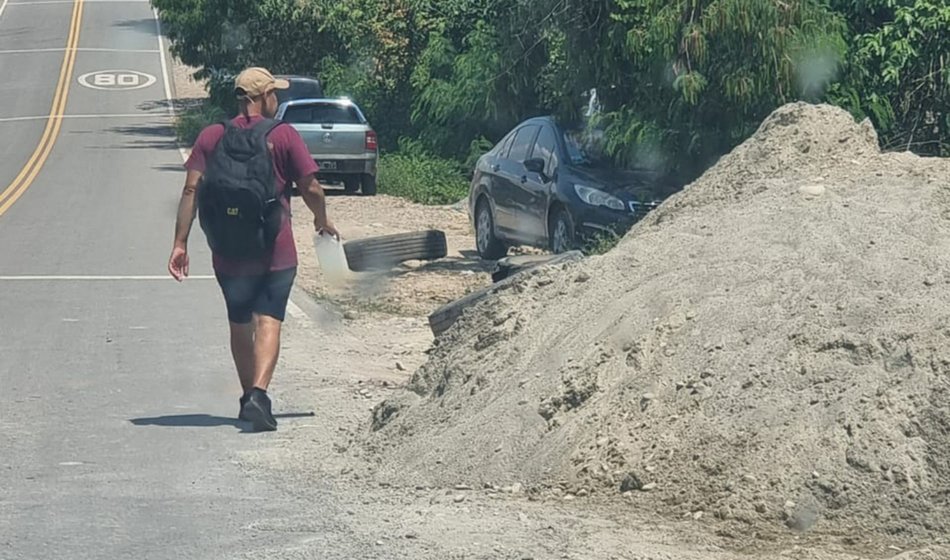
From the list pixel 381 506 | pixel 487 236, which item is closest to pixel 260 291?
pixel 381 506

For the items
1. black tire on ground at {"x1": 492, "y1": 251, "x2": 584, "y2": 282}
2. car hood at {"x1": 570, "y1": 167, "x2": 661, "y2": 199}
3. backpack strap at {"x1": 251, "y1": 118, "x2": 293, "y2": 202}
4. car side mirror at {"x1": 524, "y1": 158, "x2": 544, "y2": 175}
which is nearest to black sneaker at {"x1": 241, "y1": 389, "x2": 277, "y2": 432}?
backpack strap at {"x1": 251, "y1": 118, "x2": 293, "y2": 202}

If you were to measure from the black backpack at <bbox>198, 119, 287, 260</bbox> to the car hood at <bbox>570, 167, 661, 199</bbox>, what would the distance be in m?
6.72

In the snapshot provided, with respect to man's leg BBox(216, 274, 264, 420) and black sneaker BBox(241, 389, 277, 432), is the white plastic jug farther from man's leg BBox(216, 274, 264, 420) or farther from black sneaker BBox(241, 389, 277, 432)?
black sneaker BBox(241, 389, 277, 432)

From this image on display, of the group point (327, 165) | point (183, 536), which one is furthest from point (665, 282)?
point (327, 165)

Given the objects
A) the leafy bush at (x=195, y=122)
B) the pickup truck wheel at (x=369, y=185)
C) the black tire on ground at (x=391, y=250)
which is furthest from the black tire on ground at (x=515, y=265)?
the leafy bush at (x=195, y=122)

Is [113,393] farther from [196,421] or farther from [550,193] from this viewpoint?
[550,193]

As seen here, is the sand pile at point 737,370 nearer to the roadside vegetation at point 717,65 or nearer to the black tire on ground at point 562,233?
the black tire on ground at point 562,233

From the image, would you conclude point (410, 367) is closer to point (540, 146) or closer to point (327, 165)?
point (540, 146)

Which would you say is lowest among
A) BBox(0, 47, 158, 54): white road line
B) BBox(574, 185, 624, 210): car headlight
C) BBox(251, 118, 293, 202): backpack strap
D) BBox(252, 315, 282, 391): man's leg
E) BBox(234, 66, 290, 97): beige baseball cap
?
BBox(0, 47, 158, 54): white road line

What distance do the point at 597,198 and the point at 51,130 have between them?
31.2 m

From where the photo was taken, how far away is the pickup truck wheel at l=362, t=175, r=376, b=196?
89.6 feet

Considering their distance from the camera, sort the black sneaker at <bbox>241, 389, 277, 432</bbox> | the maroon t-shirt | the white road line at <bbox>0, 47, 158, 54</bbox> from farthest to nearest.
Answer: the white road line at <bbox>0, 47, 158, 54</bbox> < the black sneaker at <bbox>241, 389, 277, 432</bbox> < the maroon t-shirt

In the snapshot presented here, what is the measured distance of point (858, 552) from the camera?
223 inches

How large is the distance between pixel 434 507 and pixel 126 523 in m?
1.24
